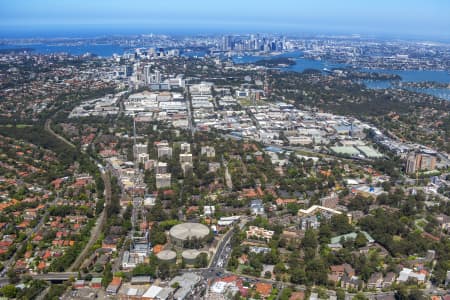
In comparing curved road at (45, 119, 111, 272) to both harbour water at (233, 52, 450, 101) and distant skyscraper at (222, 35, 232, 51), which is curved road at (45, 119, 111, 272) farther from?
distant skyscraper at (222, 35, 232, 51)

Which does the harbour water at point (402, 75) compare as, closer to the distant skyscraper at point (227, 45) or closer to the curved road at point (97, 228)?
the distant skyscraper at point (227, 45)

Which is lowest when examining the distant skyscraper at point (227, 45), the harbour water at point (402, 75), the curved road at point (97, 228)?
the curved road at point (97, 228)

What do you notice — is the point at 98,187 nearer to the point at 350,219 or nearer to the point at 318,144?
the point at 350,219

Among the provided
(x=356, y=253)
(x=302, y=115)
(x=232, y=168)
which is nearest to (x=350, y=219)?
(x=356, y=253)

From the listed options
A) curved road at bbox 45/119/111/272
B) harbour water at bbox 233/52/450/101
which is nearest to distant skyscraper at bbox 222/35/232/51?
harbour water at bbox 233/52/450/101

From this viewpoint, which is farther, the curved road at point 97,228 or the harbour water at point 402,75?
the harbour water at point 402,75

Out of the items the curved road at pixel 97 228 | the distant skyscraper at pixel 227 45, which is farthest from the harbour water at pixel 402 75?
the curved road at pixel 97 228

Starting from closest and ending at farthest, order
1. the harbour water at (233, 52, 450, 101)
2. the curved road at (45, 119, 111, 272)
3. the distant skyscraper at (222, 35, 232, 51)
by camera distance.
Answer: the curved road at (45, 119, 111, 272)
the harbour water at (233, 52, 450, 101)
the distant skyscraper at (222, 35, 232, 51)

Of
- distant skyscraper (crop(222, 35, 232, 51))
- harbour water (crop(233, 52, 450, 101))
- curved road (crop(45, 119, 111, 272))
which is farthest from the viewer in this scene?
distant skyscraper (crop(222, 35, 232, 51))

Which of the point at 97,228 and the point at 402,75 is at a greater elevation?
the point at 402,75

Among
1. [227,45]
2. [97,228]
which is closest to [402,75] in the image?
[227,45]

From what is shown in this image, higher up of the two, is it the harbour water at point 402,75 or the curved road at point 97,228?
the harbour water at point 402,75

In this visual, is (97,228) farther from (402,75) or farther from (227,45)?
(227,45)
